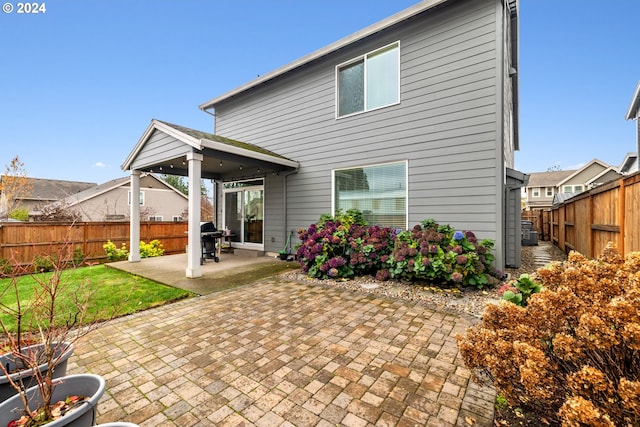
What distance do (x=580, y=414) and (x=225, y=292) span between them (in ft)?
15.3

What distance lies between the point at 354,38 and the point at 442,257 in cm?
569

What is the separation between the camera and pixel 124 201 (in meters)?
20.4

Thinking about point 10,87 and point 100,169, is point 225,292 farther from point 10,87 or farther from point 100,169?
point 100,169

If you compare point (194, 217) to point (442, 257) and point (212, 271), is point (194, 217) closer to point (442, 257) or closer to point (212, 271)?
point (212, 271)

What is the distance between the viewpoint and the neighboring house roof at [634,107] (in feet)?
36.8

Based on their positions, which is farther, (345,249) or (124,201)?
(124,201)

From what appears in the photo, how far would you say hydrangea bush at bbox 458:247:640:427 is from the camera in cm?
118

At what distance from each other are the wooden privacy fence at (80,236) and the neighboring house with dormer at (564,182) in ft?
98.8

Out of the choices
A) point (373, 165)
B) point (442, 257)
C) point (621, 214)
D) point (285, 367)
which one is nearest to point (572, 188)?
point (621, 214)

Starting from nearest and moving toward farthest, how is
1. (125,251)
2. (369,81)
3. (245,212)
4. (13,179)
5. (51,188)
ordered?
(369,81) → (125,251) → (245,212) → (13,179) → (51,188)

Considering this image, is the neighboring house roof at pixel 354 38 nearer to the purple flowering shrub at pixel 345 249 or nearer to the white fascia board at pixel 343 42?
the white fascia board at pixel 343 42

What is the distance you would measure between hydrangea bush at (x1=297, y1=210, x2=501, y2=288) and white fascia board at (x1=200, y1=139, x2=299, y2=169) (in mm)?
2113

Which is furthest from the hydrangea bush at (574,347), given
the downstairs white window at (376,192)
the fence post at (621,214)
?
the downstairs white window at (376,192)

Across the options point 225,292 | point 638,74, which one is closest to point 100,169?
point 225,292
